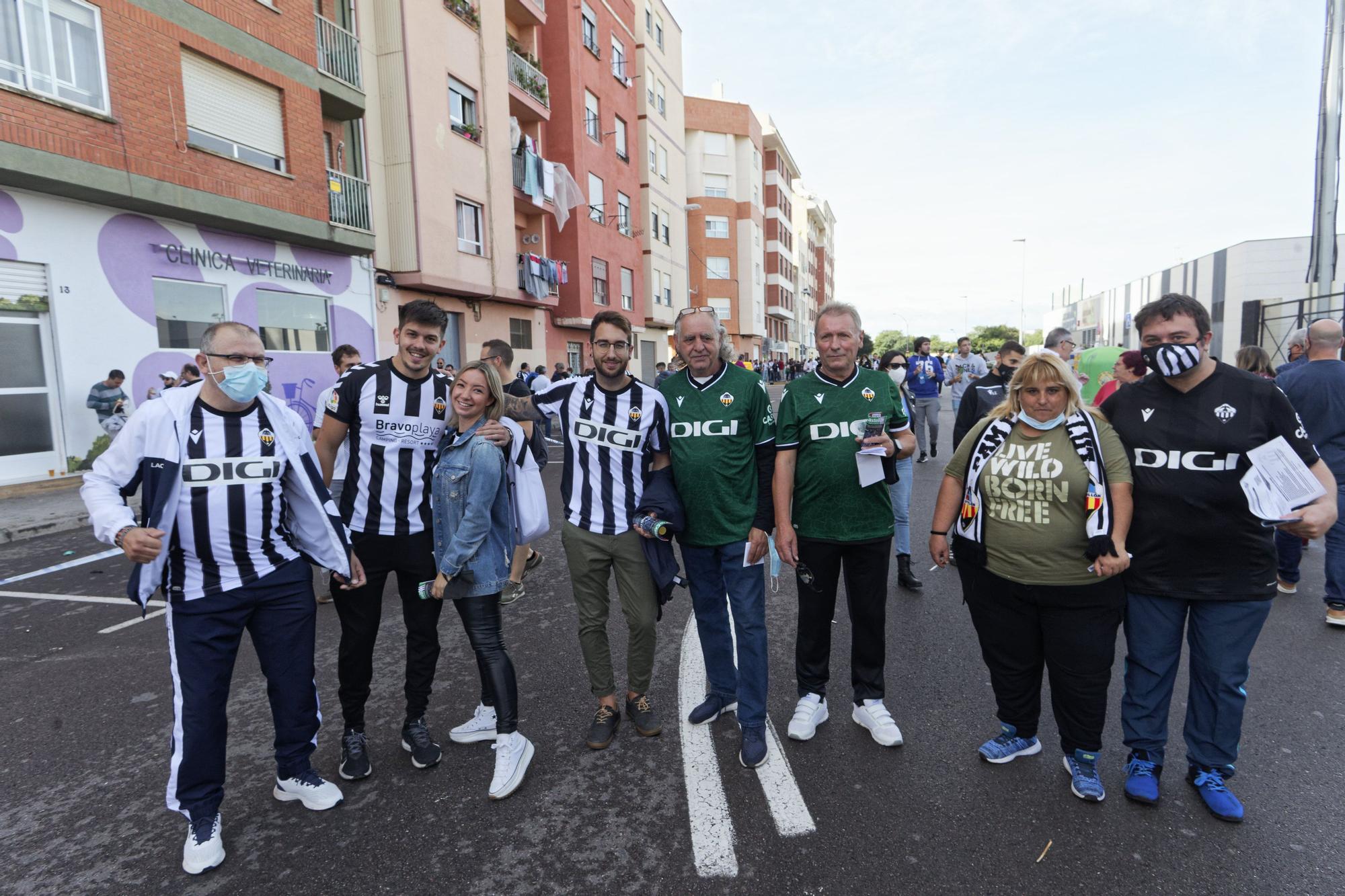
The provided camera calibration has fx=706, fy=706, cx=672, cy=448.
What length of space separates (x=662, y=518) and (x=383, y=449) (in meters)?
1.40

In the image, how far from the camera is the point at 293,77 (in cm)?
1489

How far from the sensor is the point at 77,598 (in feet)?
20.3

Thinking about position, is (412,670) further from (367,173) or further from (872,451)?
(367,173)

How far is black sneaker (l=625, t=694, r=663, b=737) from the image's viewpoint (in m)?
3.57

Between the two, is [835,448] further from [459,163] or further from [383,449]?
[459,163]

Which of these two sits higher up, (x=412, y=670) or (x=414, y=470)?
(x=414, y=470)

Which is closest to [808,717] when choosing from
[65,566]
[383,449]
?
[383,449]

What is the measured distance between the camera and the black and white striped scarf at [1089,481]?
289 cm

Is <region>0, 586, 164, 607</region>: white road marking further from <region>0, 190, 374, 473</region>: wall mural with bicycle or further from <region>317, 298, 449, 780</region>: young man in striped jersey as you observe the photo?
<region>0, 190, 374, 473</region>: wall mural with bicycle

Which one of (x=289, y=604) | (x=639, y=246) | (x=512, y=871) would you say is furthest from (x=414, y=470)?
(x=639, y=246)

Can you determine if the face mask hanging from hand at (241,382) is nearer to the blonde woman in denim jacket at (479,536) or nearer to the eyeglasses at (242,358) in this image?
the eyeglasses at (242,358)

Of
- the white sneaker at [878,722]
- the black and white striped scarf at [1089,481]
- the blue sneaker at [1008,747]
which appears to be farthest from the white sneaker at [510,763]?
the black and white striped scarf at [1089,481]

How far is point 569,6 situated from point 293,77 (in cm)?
1456

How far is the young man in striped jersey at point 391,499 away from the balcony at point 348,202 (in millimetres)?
14553
